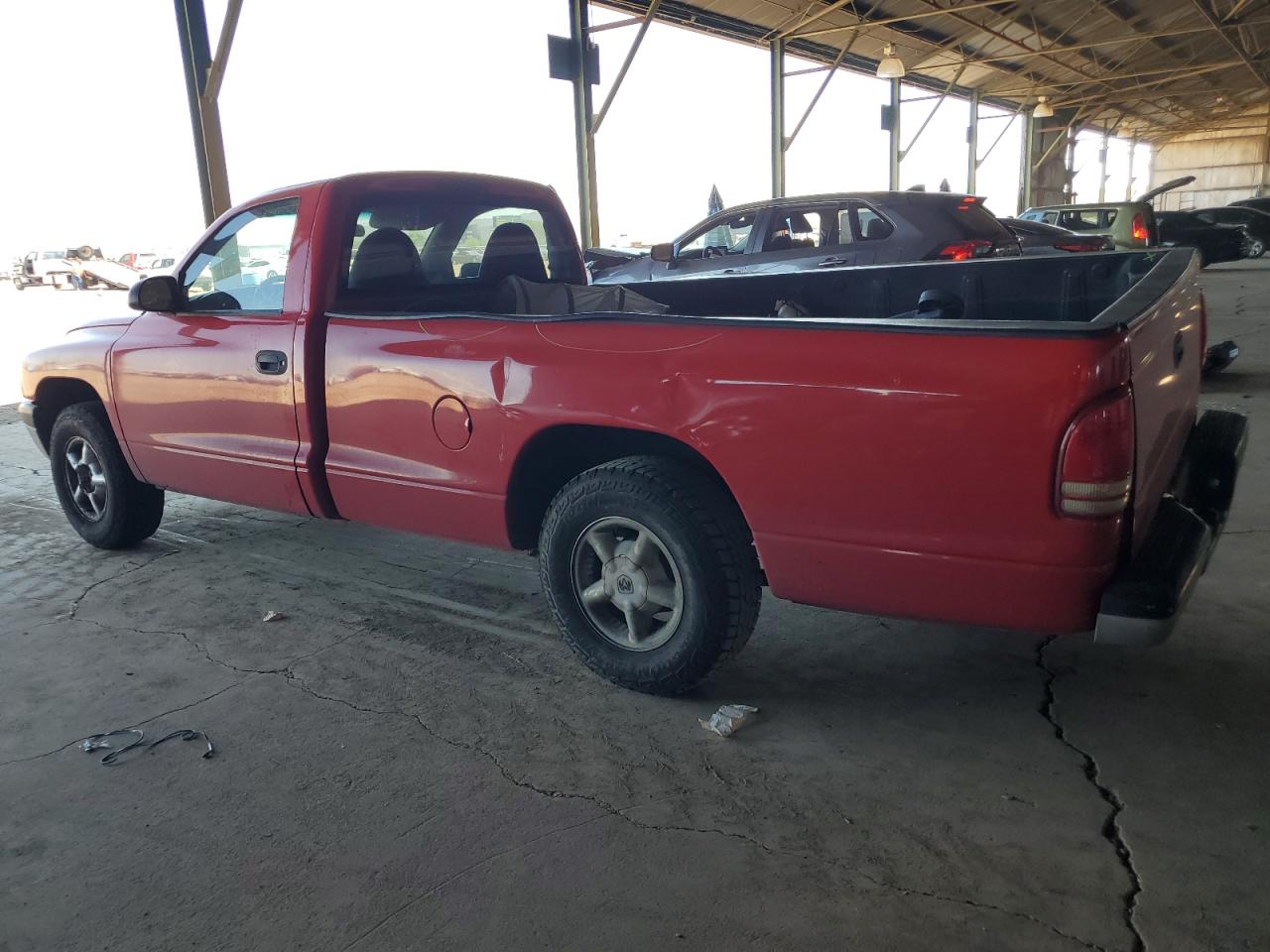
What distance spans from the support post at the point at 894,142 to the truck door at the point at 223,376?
21.9m

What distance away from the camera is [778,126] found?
19078mm

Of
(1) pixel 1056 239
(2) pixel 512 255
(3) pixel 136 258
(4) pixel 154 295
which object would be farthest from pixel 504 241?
(3) pixel 136 258

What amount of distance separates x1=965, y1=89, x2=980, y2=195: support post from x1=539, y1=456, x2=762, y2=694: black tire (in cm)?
2921

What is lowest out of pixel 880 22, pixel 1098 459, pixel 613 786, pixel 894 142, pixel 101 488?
pixel 613 786

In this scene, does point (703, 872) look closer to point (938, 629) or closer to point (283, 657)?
point (938, 629)

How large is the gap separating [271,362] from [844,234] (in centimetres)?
603

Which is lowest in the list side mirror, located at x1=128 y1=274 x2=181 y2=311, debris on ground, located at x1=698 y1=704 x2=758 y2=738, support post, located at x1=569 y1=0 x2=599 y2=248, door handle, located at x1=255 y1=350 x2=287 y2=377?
debris on ground, located at x1=698 y1=704 x2=758 y2=738

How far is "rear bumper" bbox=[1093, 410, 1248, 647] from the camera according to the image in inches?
85.0

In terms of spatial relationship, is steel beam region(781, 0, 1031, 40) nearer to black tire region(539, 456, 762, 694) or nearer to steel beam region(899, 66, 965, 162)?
steel beam region(899, 66, 965, 162)

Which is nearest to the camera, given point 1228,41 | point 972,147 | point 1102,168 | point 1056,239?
point 1056,239

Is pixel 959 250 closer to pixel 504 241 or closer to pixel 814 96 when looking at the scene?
pixel 504 241

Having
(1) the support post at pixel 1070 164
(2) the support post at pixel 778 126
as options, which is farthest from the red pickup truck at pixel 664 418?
(1) the support post at pixel 1070 164

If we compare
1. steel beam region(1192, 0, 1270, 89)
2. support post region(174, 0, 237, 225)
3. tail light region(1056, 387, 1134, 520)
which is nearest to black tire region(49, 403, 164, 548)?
tail light region(1056, 387, 1134, 520)

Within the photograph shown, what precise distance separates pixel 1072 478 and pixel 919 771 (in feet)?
3.02
